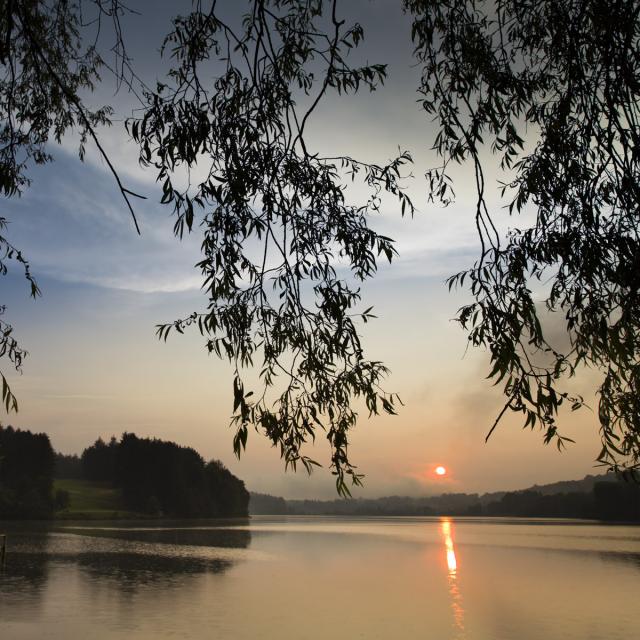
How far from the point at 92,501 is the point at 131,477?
726cm

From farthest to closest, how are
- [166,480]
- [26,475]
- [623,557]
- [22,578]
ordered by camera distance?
[166,480] → [26,475] → [623,557] → [22,578]

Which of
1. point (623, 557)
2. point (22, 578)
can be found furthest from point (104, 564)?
point (623, 557)

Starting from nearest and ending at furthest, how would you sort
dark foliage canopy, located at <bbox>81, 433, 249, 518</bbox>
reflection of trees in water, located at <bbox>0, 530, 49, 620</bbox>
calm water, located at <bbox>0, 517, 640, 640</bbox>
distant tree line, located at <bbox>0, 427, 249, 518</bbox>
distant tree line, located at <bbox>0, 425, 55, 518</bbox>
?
1. calm water, located at <bbox>0, 517, 640, 640</bbox>
2. reflection of trees in water, located at <bbox>0, 530, 49, 620</bbox>
3. distant tree line, located at <bbox>0, 425, 55, 518</bbox>
4. distant tree line, located at <bbox>0, 427, 249, 518</bbox>
5. dark foliage canopy, located at <bbox>81, 433, 249, 518</bbox>

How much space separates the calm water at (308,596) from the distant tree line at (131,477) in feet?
190

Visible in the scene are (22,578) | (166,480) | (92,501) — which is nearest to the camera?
(22,578)

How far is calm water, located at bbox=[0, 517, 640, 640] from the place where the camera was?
18.3 m

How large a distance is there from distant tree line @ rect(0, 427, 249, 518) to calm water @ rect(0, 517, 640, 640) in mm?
58012

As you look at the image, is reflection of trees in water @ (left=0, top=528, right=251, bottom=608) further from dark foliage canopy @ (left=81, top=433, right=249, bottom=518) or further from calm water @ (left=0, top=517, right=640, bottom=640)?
dark foliage canopy @ (left=81, top=433, right=249, bottom=518)

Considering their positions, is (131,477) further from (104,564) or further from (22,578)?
(22,578)

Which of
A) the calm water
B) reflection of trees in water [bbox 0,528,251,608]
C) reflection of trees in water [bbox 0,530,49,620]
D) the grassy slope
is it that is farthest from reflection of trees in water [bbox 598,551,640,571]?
the grassy slope

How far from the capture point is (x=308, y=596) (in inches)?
973

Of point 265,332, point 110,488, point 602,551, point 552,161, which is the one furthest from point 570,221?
point 110,488

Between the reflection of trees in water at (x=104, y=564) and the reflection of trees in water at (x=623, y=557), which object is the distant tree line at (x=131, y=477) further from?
the reflection of trees in water at (x=623, y=557)

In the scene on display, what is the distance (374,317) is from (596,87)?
2327mm
